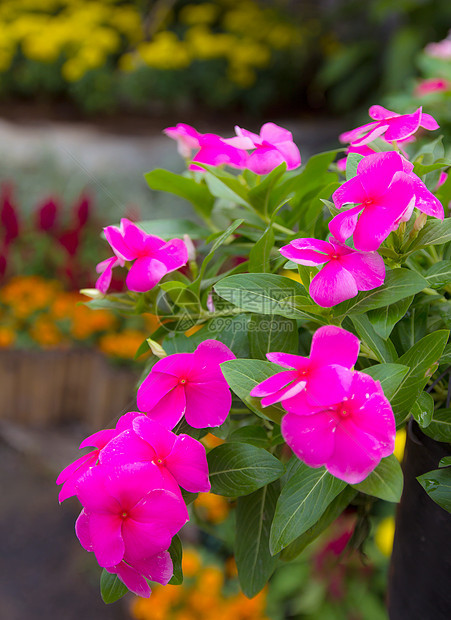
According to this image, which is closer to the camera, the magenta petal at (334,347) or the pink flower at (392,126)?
the magenta petal at (334,347)

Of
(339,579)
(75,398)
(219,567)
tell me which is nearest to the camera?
(339,579)

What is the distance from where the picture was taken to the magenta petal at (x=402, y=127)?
46 cm

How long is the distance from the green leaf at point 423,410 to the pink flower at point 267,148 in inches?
8.6

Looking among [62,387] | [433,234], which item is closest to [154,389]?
[433,234]

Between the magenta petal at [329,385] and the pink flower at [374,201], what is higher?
the pink flower at [374,201]

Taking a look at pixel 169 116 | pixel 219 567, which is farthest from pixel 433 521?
pixel 169 116

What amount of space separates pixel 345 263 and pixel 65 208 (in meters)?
2.43

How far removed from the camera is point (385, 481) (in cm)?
35

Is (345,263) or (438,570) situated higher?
(345,263)

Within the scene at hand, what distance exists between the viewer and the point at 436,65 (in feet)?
3.86

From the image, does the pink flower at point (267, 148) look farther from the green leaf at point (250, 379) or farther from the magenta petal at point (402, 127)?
the green leaf at point (250, 379)

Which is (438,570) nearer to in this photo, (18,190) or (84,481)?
(84,481)

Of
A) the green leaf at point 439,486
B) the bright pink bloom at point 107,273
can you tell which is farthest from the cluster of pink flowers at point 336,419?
the bright pink bloom at point 107,273

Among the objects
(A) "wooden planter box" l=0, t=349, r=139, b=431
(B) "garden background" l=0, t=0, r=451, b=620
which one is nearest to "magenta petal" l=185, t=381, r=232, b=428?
(B) "garden background" l=0, t=0, r=451, b=620
